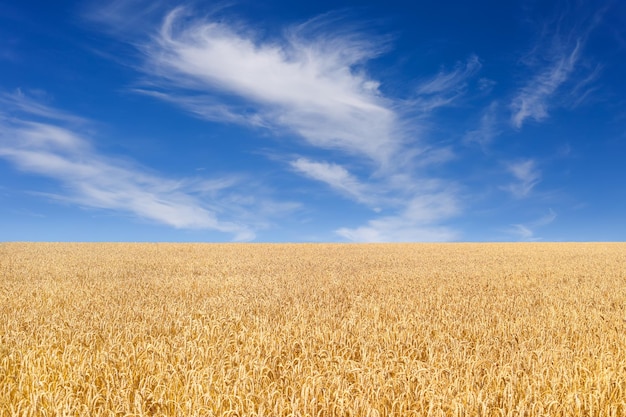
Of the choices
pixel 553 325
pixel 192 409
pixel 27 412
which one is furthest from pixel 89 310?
pixel 553 325

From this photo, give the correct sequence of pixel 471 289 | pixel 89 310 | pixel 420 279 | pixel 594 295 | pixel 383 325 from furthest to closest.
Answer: pixel 420 279 → pixel 471 289 → pixel 594 295 → pixel 89 310 → pixel 383 325

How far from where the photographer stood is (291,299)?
12062mm

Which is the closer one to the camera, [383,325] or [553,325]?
[383,325]

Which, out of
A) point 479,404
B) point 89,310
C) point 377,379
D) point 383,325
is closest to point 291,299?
point 383,325

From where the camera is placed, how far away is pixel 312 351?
660cm

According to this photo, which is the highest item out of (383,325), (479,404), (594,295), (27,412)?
(594,295)

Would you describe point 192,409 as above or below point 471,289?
below

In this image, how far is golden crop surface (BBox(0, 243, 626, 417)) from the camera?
4.93 meters

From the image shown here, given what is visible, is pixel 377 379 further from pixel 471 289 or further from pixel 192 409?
pixel 471 289

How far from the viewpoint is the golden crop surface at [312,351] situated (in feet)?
16.2

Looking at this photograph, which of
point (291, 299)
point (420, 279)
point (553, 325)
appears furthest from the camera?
point (420, 279)

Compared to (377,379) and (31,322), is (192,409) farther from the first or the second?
(31,322)

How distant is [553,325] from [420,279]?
25.2 ft

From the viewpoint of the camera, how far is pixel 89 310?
10609 mm
